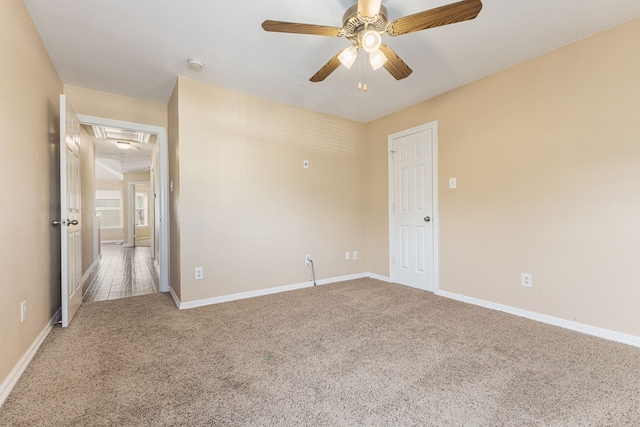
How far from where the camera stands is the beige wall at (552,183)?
6.84 ft

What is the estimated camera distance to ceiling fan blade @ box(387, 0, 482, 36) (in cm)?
144

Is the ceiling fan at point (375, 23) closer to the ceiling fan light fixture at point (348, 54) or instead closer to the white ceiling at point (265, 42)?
the ceiling fan light fixture at point (348, 54)

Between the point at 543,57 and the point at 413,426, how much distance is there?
3.05 metres

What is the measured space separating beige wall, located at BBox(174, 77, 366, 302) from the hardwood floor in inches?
50.9

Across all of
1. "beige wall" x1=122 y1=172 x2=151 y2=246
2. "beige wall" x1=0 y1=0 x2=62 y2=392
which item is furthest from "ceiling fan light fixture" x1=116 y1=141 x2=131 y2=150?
"beige wall" x1=122 y1=172 x2=151 y2=246

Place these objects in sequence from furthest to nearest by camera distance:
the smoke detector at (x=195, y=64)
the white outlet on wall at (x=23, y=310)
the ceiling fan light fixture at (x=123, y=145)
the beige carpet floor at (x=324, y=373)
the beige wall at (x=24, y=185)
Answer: the ceiling fan light fixture at (x=123, y=145) < the smoke detector at (x=195, y=64) < the white outlet on wall at (x=23, y=310) < the beige wall at (x=24, y=185) < the beige carpet floor at (x=324, y=373)

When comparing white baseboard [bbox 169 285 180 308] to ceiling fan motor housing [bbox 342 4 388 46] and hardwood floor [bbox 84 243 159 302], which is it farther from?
ceiling fan motor housing [bbox 342 4 388 46]

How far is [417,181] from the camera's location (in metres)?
3.57

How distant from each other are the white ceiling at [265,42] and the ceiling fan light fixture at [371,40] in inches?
16.9

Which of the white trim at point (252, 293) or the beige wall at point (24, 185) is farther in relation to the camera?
the white trim at point (252, 293)

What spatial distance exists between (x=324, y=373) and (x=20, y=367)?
1.82m

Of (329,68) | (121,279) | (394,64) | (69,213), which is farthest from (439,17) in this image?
(121,279)

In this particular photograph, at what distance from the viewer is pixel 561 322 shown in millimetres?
2361

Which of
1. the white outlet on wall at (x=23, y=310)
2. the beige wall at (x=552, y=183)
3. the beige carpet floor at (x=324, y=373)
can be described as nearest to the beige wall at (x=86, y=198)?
the beige carpet floor at (x=324, y=373)
